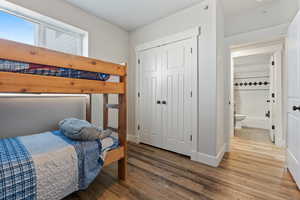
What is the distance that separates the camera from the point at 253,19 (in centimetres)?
230

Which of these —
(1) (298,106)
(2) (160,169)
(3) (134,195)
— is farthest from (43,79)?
(1) (298,106)

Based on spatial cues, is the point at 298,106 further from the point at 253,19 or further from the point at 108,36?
the point at 108,36

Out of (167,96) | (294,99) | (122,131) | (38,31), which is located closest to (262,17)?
(294,99)

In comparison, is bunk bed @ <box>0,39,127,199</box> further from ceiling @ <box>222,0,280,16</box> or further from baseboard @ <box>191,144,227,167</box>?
ceiling @ <box>222,0,280,16</box>

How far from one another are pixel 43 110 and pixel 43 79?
1.12 meters

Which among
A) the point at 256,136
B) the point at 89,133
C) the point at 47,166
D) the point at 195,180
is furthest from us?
the point at 256,136

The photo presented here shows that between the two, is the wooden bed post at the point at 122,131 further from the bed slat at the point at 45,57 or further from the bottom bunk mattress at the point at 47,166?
the bed slat at the point at 45,57

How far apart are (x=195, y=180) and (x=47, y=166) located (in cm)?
149

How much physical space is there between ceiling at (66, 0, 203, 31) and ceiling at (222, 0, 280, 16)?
0.56 metres

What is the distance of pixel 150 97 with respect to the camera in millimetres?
2699

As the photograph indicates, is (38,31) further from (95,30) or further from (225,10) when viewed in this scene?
(225,10)

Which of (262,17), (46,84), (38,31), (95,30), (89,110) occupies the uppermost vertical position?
(262,17)

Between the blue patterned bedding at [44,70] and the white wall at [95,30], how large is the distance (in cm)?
123

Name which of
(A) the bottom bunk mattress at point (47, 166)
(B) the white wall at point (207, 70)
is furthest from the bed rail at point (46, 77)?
(B) the white wall at point (207, 70)
